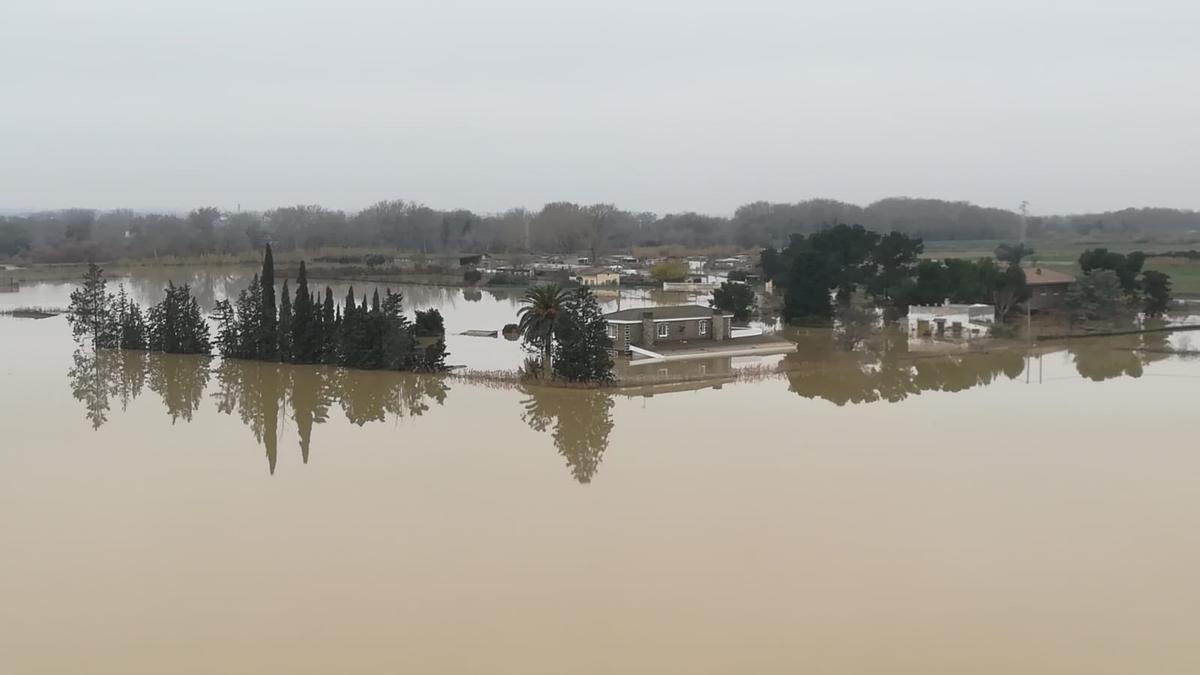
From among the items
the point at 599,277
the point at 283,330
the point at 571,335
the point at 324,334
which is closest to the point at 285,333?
the point at 283,330

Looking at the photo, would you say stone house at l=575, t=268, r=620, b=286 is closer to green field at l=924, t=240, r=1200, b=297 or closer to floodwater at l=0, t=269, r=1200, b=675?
green field at l=924, t=240, r=1200, b=297

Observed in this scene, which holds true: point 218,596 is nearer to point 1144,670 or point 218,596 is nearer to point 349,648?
point 349,648

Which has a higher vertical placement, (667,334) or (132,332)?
(132,332)

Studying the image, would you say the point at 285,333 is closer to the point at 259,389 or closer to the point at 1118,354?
the point at 259,389

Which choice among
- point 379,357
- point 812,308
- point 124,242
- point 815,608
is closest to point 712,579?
point 815,608

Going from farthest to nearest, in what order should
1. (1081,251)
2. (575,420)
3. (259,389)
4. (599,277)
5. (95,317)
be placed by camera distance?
1. (1081,251)
2. (599,277)
3. (95,317)
4. (259,389)
5. (575,420)

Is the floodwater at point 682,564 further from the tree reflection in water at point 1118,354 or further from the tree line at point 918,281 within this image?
the tree line at point 918,281

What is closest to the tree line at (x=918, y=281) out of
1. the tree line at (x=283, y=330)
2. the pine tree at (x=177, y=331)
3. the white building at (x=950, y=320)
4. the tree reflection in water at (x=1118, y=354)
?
the white building at (x=950, y=320)

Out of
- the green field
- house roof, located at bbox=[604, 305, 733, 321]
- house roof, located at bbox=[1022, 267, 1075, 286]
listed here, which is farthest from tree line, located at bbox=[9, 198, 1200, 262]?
house roof, located at bbox=[604, 305, 733, 321]
